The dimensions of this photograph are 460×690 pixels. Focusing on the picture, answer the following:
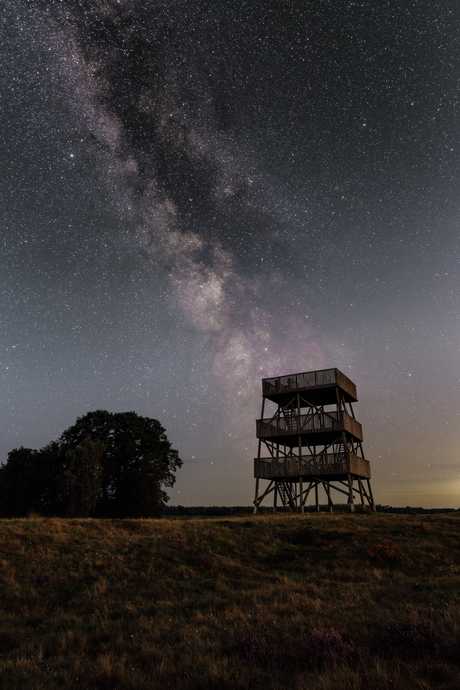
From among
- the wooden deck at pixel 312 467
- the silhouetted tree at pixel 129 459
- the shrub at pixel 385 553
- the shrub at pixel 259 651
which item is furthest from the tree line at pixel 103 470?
the shrub at pixel 259 651

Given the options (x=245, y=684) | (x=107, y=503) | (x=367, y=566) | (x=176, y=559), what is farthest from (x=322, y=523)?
(x=107, y=503)

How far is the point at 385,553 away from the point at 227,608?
383 inches

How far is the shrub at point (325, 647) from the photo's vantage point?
19.2ft

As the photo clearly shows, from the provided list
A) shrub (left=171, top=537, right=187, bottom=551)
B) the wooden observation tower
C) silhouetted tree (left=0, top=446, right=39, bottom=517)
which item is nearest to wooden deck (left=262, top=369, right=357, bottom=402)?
the wooden observation tower

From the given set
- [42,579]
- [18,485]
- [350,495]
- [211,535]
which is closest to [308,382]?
[350,495]

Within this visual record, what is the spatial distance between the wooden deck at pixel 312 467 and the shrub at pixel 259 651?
85.3 feet

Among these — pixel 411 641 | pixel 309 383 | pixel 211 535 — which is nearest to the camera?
pixel 411 641

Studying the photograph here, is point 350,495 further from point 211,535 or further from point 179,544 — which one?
point 179,544

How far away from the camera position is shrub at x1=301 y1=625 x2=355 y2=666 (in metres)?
5.86

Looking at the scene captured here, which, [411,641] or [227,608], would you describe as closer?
[411,641]

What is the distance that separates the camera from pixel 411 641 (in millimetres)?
6184

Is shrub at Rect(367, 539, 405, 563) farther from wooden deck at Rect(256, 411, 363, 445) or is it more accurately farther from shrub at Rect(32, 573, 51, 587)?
wooden deck at Rect(256, 411, 363, 445)

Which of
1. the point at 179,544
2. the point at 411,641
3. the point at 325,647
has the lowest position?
the point at 325,647

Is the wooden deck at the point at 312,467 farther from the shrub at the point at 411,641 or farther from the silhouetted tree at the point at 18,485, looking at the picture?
the shrub at the point at 411,641
